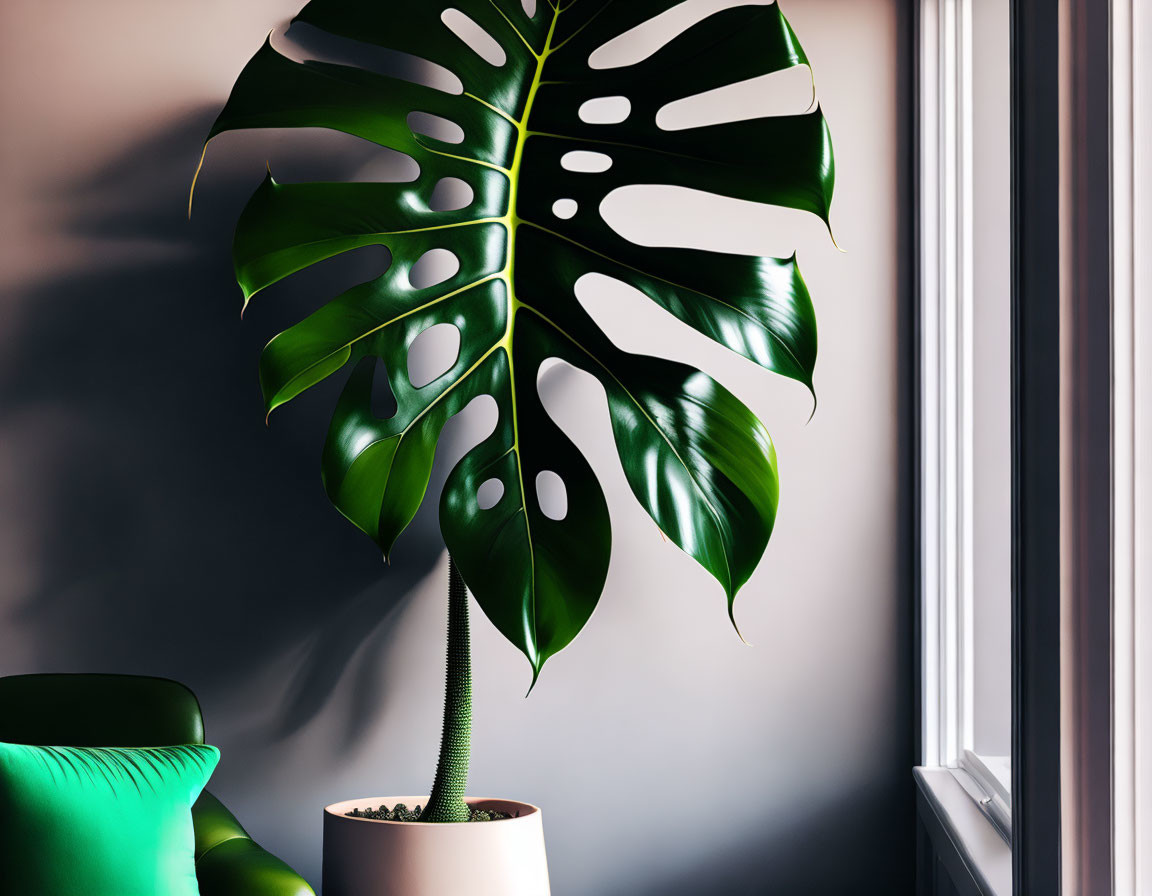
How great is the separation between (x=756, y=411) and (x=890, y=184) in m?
0.52

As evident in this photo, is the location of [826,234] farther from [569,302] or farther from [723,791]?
[723,791]

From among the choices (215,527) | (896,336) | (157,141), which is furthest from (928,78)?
(215,527)

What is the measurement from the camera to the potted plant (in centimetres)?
134

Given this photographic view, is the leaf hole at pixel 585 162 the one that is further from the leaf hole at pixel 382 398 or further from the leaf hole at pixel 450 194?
the leaf hole at pixel 382 398

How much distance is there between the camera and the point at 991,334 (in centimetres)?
167

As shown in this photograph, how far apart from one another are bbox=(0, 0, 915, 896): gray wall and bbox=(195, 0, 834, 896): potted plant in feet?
1.17

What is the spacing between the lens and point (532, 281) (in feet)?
5.01

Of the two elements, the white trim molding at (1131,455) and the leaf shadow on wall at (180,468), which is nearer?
the white trim molding at (1131,455)

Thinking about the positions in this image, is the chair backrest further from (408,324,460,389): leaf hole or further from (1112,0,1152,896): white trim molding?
(1112,0,1152,896): white trim molding

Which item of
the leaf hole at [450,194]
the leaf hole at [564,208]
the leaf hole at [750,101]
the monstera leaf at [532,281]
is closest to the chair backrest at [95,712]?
the monstera leaf at [532,281]

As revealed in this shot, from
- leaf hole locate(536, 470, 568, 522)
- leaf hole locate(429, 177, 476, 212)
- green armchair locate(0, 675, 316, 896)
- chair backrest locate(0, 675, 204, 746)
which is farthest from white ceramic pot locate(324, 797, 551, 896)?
leaf hole locate(429, 177, 476, 212)

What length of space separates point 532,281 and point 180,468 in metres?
0.83

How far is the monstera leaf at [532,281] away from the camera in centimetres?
134

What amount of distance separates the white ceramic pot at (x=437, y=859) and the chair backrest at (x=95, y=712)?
1.08ft
